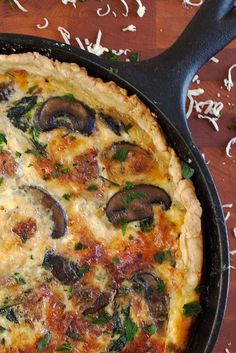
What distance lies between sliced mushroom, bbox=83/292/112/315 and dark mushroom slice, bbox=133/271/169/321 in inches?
5.5

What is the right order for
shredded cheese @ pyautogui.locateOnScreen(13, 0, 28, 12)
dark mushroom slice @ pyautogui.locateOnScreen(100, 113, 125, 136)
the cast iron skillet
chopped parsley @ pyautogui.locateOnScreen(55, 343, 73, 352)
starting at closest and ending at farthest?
1. the cast iron skillet
2. chopped parsley @ pyautogui.locateOnScreen(55, 343, 73, 352)
3. dark mushroom slice @ pyautogui.locateOnScreen(100, 113, 125, 136)
4. shredded cheese @ pyautogui.locateOnScreen(13, 0, 28, 12)

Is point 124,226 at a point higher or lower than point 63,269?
higher

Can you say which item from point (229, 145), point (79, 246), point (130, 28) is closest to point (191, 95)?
point (229, 145)

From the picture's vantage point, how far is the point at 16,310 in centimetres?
319

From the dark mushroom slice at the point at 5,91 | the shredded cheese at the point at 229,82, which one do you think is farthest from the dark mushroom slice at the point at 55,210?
the shredded cheese at the point at 229,82

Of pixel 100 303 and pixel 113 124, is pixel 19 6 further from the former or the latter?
pixel 100 303

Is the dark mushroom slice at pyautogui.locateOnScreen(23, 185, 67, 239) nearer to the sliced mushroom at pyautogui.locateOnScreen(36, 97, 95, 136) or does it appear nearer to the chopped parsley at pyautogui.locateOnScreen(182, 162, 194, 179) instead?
the sliced mushroom at pyautogui.locateOnScreen(36, 97, 95, 136)

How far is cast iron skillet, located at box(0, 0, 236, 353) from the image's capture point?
3078 mm

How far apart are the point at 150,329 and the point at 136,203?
0.61m

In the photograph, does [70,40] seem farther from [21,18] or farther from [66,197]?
[66,197]

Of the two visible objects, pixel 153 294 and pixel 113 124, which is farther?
pixel 113 124

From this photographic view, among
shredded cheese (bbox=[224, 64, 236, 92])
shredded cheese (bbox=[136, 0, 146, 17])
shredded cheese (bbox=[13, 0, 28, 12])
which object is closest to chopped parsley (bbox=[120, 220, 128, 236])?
shredded cheese (bbox=[224, 64, 236, 92])

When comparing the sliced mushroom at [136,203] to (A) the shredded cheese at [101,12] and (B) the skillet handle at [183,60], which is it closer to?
(B) the skillet handle at [183,60]

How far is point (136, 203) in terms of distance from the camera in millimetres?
3219
